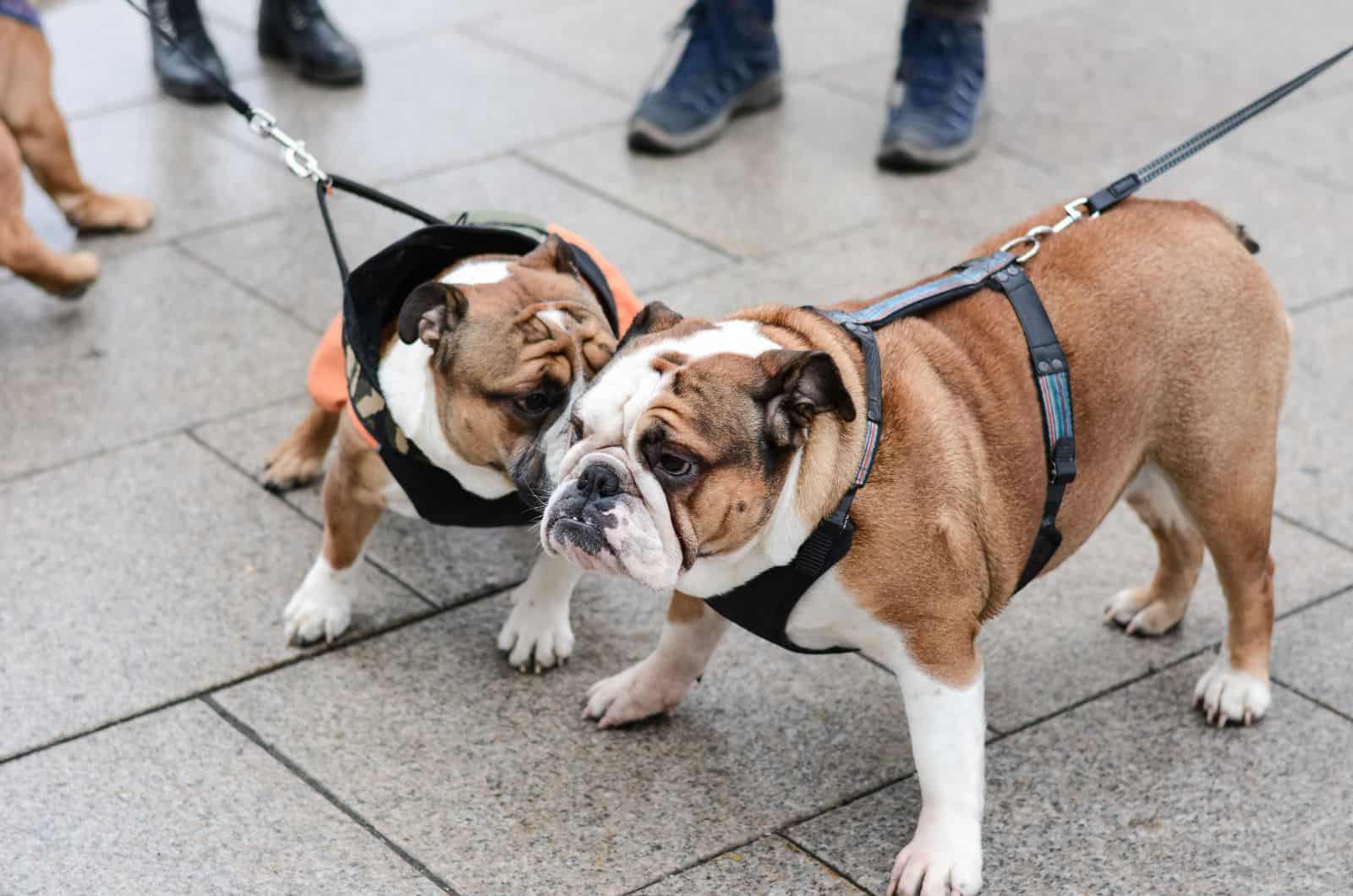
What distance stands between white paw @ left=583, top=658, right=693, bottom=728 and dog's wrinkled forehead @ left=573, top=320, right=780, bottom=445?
115 centimetres

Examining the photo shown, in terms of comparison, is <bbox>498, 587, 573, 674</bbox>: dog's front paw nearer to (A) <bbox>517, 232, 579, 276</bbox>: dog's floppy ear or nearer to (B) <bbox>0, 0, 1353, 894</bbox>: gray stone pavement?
(B) <bbox>0, 0, 1353, 894</bbox>: gray stone pavement

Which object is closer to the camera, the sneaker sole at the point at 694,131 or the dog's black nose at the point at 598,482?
the dog's black nose at the point at 598,482

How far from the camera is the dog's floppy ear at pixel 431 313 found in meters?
4.17

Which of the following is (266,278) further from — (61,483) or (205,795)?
(205,795)

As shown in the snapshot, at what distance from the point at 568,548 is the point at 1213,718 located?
83.4 inches

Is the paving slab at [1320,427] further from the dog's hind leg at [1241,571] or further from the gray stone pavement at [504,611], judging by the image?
the dog's hind leg at [1241,571]

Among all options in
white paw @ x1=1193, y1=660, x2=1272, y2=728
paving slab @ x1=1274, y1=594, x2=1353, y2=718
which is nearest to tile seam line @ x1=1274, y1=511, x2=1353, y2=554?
paving slab @ x1=1274, y1=594, x2=1353, y2=718

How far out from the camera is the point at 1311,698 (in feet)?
15.3

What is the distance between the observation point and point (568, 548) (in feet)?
11.4

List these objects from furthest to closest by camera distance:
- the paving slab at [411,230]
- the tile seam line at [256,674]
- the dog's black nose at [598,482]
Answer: the paving slab at [411,230] < the tile seam line at [256,674] < the dog's black nose at [598,482]

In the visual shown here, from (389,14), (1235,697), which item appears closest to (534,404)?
(1235,697)

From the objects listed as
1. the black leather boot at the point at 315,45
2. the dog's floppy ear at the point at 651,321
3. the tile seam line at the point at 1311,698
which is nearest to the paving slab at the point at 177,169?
the black leather boot at the point at 315,45

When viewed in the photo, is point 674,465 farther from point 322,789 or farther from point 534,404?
point 322,789

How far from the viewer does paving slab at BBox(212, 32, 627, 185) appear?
8.16m
